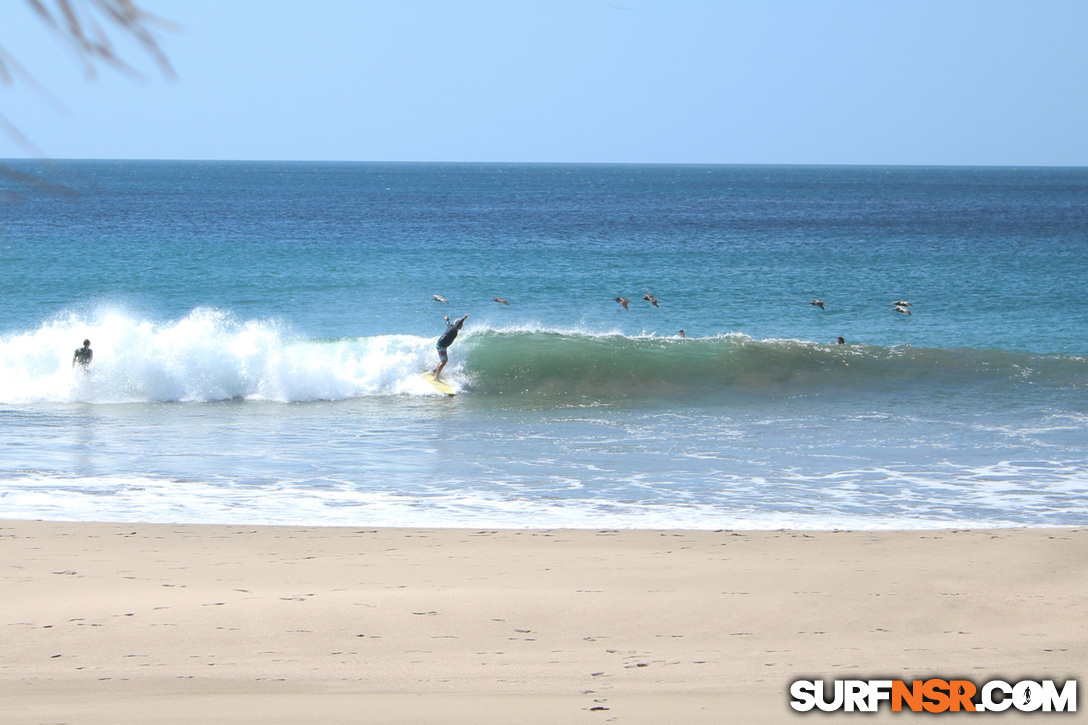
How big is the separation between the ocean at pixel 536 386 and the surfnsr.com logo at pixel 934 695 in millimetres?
4000

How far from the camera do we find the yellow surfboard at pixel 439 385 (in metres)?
18.6

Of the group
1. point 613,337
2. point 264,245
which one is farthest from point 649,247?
point 613,337

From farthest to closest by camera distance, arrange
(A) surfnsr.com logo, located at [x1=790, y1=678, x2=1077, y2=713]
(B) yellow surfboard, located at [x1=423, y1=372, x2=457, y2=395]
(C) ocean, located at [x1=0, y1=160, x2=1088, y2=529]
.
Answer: (B) yellow surfboard, located at [x1=423, y1=372, x2=457, y2=395], (C) ocean, located at [x1=0, y1=160, x2=1088, y2=529], (A) surfnsr.com logo, located at [x1=790, y1=678, x2=1077, y2=713]

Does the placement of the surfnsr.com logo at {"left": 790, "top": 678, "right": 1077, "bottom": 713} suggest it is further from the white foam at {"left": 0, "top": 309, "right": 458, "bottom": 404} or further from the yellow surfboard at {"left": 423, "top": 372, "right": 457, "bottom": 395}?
the white foam at {"left": 0, "top": 309, "right": 458, "bottom": 404}

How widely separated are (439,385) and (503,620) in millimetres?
12662

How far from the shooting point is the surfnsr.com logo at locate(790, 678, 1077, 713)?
16.4 ft

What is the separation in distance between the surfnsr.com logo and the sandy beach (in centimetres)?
11

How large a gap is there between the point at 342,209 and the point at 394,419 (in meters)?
64.1

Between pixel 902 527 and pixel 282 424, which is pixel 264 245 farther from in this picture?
pixel 902 527

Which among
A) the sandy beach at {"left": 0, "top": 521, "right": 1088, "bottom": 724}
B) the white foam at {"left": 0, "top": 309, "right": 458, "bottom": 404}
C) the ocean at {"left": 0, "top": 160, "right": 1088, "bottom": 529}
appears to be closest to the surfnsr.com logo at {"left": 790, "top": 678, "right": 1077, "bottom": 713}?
the sandy beach at {"left": 0, "top": 521, "right": 1088, "bottom": 724}

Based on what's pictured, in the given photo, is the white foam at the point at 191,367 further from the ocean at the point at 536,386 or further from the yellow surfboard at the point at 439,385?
the yellow surfboard at the point at 439,385

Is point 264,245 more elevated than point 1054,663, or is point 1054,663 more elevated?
point 264,245

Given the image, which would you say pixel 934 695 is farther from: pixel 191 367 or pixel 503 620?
pixel 191 367

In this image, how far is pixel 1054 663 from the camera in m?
5.63
